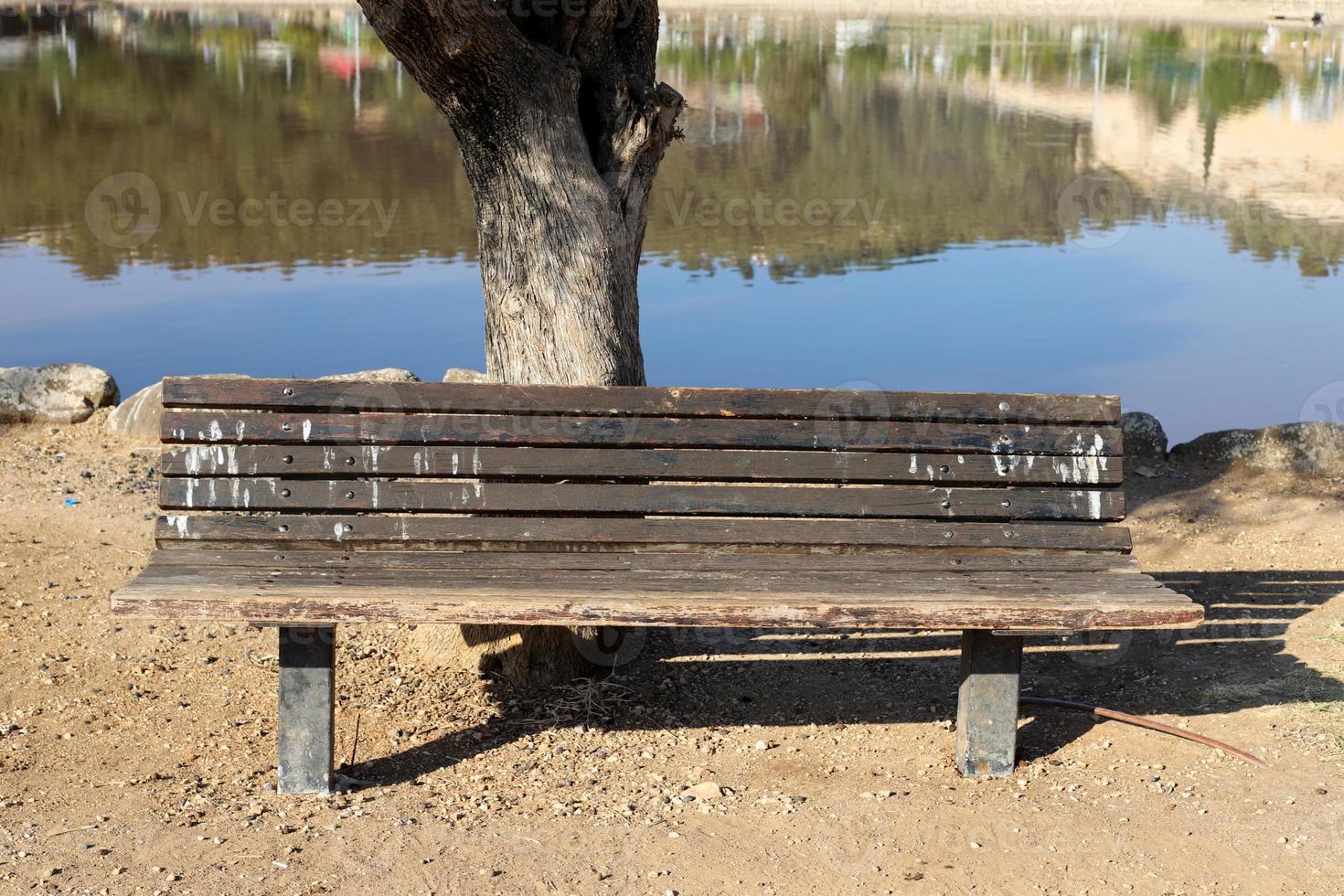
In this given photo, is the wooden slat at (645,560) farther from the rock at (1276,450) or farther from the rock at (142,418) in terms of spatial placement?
the rock at (142,418)

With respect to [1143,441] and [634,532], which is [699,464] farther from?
[1143,441]

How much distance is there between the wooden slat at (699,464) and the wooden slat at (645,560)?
236 mm

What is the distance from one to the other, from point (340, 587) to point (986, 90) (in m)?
28.0

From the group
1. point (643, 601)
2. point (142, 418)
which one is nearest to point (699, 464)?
point (643, 601)

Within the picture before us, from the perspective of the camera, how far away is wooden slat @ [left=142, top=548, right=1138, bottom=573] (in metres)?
4.24

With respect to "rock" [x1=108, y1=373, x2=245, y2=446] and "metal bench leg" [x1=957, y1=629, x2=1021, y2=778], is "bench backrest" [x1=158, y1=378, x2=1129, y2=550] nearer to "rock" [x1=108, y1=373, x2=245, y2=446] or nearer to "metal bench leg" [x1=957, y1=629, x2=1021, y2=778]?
"metal bench leg" [x1=957, y1=629, x2=1021, y2=778]

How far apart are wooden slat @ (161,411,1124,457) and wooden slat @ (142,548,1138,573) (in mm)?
331

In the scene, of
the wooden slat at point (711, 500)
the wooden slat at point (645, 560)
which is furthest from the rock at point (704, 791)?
the wooden slat at point (711, 500)

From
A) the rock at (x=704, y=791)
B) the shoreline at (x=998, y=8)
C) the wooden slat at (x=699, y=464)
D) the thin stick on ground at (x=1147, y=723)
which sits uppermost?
the shoreline at (x=998, y=8)

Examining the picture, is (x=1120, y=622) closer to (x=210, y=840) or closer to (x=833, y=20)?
(x=210, y=840)

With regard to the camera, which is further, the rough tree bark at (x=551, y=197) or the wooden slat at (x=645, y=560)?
the rough tree bark at (x=551, y=197)

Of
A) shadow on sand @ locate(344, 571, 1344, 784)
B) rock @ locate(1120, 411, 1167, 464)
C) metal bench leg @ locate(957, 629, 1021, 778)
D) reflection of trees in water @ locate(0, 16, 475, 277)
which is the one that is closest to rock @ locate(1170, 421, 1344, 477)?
rock @ locate(1120, 411, 1167, 464)

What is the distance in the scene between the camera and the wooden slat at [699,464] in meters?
4.39

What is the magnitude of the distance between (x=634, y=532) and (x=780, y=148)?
59.2 ft
